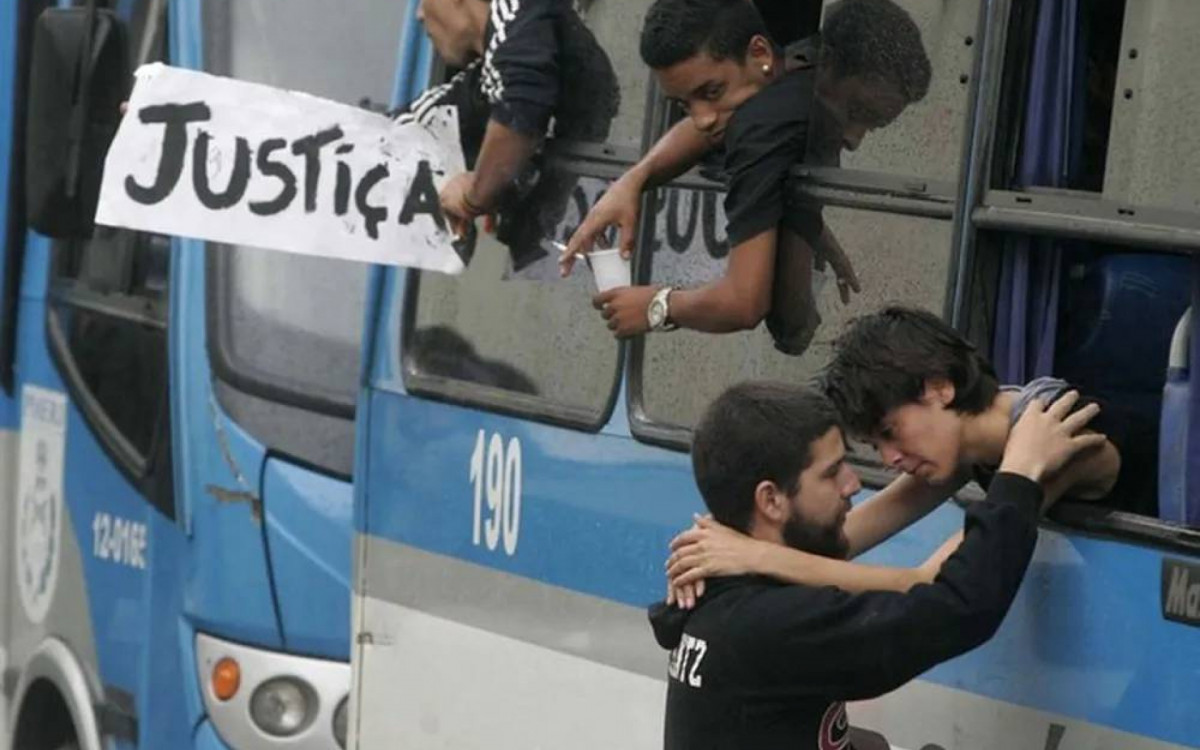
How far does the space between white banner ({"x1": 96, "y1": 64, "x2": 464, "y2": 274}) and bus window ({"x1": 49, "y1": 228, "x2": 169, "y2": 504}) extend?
6.11 ft

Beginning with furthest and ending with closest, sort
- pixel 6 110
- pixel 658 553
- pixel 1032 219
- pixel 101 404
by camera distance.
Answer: pixel 6 110, pixel 101 404, pixel 658 553, pixel 1032 219

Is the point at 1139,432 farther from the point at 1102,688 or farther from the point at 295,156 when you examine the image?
the point at 295,156

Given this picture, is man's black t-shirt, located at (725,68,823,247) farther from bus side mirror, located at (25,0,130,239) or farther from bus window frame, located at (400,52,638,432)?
bus side mirror, located at (25,0,130,239)

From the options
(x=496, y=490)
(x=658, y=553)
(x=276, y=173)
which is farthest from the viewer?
(x=276, y=173)

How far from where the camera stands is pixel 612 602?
4.85m

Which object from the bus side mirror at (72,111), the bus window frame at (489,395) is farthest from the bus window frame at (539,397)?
the bus side mirror at (72,111)

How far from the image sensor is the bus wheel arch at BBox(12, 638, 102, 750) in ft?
24.8

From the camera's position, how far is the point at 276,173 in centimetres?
535

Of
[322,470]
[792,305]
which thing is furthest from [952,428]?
[322,470]

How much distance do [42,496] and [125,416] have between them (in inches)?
23.8

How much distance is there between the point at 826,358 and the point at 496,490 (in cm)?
103

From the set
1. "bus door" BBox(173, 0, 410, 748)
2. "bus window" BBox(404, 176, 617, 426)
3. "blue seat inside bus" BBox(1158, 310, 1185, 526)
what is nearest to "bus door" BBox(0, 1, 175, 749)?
"bus door" BBox(173, 0, 410, 748)

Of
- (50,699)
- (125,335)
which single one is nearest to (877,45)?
(125,335)

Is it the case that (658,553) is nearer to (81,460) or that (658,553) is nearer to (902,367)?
(902,367)
